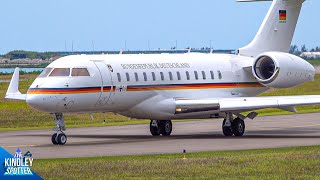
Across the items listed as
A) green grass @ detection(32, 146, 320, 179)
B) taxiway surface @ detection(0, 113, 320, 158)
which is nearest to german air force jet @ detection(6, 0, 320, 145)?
taxiway surface @ detection(0, 113, 320, 158)

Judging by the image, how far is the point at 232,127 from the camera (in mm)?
37781

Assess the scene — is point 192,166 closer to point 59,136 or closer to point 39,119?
point 59,136

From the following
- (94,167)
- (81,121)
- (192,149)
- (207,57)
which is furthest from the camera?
(81,121)

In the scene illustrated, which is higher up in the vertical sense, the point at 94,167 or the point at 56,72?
the point at 56,72

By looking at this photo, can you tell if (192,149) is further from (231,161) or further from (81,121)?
(81,121)

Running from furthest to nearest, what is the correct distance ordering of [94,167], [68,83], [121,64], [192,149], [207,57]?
1. [207,57]
2. [121,64]
3. [68,83]
4. [192,149]
5. [94,167]

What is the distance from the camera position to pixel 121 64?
36.4 meters

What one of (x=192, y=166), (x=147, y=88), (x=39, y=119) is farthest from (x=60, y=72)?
(x=39, y=119)

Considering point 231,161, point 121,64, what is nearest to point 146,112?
point 121,64

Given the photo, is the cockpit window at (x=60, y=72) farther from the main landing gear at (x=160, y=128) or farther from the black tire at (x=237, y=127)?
the black tire at (x=237, y=127)

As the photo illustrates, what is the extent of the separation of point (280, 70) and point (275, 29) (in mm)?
4059

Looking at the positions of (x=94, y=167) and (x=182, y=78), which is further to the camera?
(x=182, y=78)

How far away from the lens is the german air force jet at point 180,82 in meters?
34.0

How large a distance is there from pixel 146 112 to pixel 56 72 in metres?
4.20
